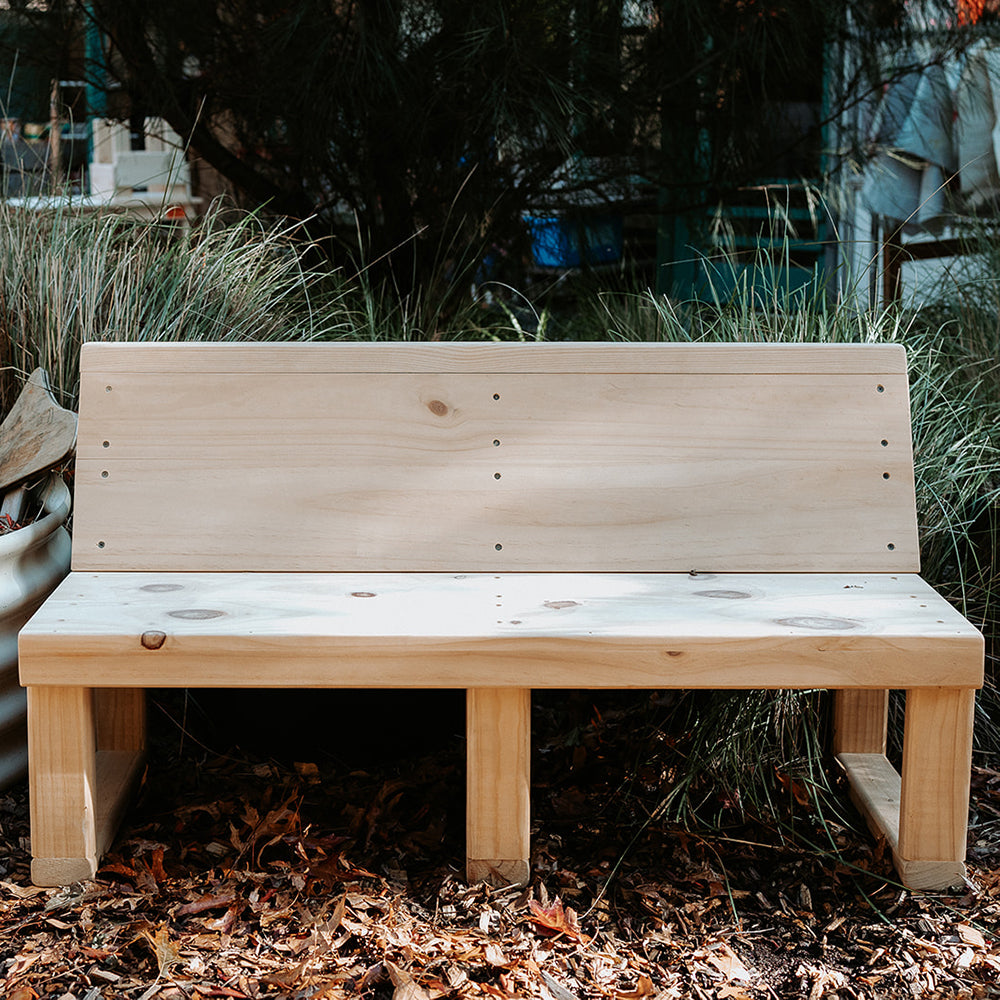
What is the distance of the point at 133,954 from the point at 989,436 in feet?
6.40

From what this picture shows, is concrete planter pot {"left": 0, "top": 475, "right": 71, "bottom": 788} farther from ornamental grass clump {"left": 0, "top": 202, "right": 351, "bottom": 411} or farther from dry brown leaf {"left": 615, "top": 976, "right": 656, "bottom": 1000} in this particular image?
dry brown leaf {"left": 615, "top": 976, "right": 656, "bottom": 1000}

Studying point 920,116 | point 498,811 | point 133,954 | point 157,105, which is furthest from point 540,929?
point 920,116

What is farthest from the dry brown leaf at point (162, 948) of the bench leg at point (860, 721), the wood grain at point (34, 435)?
the bench leg at point (860, 721)

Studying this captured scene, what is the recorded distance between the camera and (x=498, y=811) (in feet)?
5.58

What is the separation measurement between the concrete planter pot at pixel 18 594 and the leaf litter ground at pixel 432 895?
0.31 ft

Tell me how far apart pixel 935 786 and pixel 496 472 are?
0.87 metres

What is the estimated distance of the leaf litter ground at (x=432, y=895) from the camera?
153 centimetres

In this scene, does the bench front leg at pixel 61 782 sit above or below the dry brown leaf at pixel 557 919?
above

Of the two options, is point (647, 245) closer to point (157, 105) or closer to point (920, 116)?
point (920, 116)

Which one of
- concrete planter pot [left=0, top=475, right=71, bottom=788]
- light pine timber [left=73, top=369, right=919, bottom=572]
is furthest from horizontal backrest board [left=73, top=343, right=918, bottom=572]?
concrete planter pot [left=0, top=475, right=71, bottom=788]

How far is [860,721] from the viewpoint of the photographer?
7.06 feet

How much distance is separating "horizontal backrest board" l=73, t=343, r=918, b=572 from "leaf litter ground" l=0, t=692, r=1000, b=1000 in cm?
40

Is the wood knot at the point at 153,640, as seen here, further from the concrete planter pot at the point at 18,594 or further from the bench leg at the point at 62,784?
the concrete planter pot at the point at 18,594

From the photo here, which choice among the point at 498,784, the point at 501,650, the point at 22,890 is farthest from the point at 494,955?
the point at 22,890
